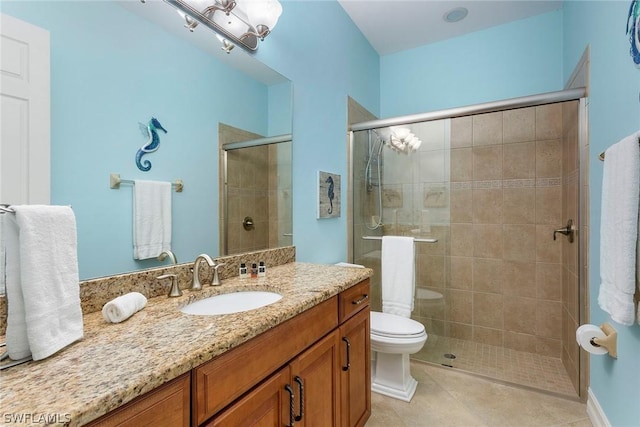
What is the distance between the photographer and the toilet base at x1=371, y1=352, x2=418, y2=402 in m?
1.95

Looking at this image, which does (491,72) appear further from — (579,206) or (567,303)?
(567,303)

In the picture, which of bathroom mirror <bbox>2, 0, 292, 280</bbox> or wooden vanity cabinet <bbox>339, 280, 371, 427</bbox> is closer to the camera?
bathroom mirror <bbox>2, 0, 292, 280</bbox>

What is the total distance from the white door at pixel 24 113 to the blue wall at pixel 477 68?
285 centimetres

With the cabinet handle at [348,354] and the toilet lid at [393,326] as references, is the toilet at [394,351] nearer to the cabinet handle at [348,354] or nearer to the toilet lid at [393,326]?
the toilet lid at [393,326]

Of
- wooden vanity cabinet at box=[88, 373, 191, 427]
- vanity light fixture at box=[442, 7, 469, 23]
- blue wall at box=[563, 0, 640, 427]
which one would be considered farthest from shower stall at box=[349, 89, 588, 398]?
wooden vanity cabinet at box=[88, 373, 191, 427]

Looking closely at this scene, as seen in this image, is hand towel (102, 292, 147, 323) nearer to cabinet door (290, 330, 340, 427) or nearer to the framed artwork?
cabinet door (290, 330, 340, 427)

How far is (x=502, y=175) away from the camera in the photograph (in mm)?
2660

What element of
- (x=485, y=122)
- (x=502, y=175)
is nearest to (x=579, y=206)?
(x=502, y=175)

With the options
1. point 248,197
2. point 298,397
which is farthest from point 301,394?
point 248,197

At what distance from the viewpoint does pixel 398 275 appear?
224 cm

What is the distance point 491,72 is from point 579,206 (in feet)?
4.82

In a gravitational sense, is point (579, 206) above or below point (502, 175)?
below

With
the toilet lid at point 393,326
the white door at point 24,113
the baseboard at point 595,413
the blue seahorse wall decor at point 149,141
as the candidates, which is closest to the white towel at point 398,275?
the toilet lid at point 393,326

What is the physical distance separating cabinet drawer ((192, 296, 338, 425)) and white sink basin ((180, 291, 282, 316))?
0.18 meters
